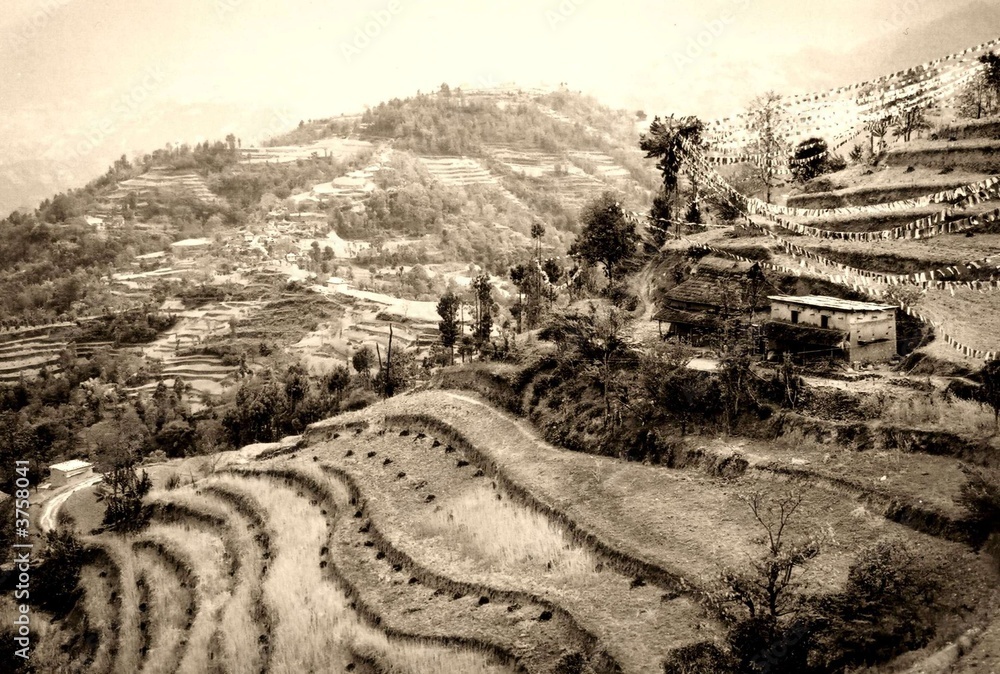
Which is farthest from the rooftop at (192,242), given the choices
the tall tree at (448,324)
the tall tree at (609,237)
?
the tall tree at (609,237)

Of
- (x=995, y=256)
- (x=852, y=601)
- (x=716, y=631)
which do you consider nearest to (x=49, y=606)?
(x=716, y=631)

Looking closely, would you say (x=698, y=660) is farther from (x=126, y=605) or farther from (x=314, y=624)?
(x=126, y=605)

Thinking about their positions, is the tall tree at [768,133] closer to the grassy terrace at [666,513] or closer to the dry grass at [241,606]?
the grassy terrace at [666,513]

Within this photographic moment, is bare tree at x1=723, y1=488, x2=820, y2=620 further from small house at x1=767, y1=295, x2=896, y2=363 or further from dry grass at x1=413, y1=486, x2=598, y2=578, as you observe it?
small house at x1=767, y1=295, x2=896, y2=363

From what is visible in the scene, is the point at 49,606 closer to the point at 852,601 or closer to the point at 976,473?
the point at 852,601

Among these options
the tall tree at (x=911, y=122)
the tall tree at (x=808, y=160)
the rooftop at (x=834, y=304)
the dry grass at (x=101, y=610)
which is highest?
the tall tree at (x=911, y=122)

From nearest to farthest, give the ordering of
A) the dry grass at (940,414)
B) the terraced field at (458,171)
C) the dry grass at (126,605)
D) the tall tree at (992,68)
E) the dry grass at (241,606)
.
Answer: the dry grass at (940,414)
the dry grass at (241,606)
the dry grass at (126,605)
the tall tree at (992,68)
the terraced field at (458,171)
